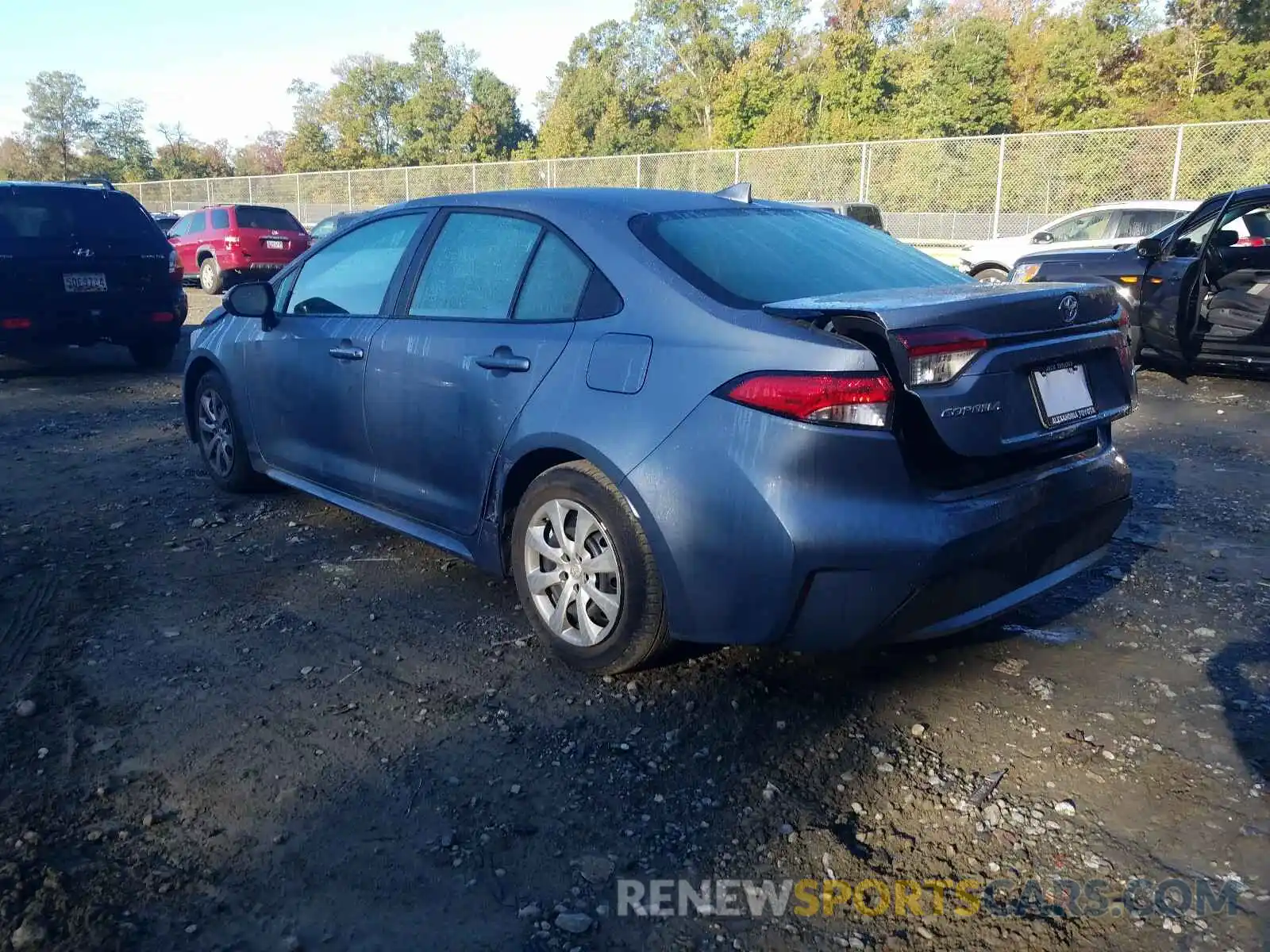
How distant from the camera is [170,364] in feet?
34.1

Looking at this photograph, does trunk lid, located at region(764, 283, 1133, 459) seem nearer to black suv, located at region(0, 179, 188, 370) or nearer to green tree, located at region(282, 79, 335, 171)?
black suv, located at region(0, 179, 188, 370)

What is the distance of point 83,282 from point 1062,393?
847 cm

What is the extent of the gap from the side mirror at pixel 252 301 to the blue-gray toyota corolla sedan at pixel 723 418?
0.78 metres

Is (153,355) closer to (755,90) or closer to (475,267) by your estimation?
(475,267)

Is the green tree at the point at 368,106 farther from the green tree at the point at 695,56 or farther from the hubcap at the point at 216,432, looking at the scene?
the hubcap at the point at 216,432

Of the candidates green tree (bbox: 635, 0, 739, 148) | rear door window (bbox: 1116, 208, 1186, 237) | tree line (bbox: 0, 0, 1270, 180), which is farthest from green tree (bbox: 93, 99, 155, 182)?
rear door window (bbox: 1116, 208, 1186, 237)

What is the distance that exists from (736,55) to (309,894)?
55318mm

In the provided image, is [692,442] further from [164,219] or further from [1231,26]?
[1231,26]

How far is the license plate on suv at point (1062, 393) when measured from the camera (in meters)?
2.93

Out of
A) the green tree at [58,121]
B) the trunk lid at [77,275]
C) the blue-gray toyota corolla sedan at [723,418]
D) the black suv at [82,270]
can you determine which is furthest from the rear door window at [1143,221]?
the green tree at [58,121]

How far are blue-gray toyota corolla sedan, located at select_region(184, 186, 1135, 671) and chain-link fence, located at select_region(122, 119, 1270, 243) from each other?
11.2 metres

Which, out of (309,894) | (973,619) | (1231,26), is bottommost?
(309,894)

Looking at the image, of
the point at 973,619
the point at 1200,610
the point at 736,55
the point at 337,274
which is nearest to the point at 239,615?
the point at 337,274

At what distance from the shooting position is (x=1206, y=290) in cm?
809
